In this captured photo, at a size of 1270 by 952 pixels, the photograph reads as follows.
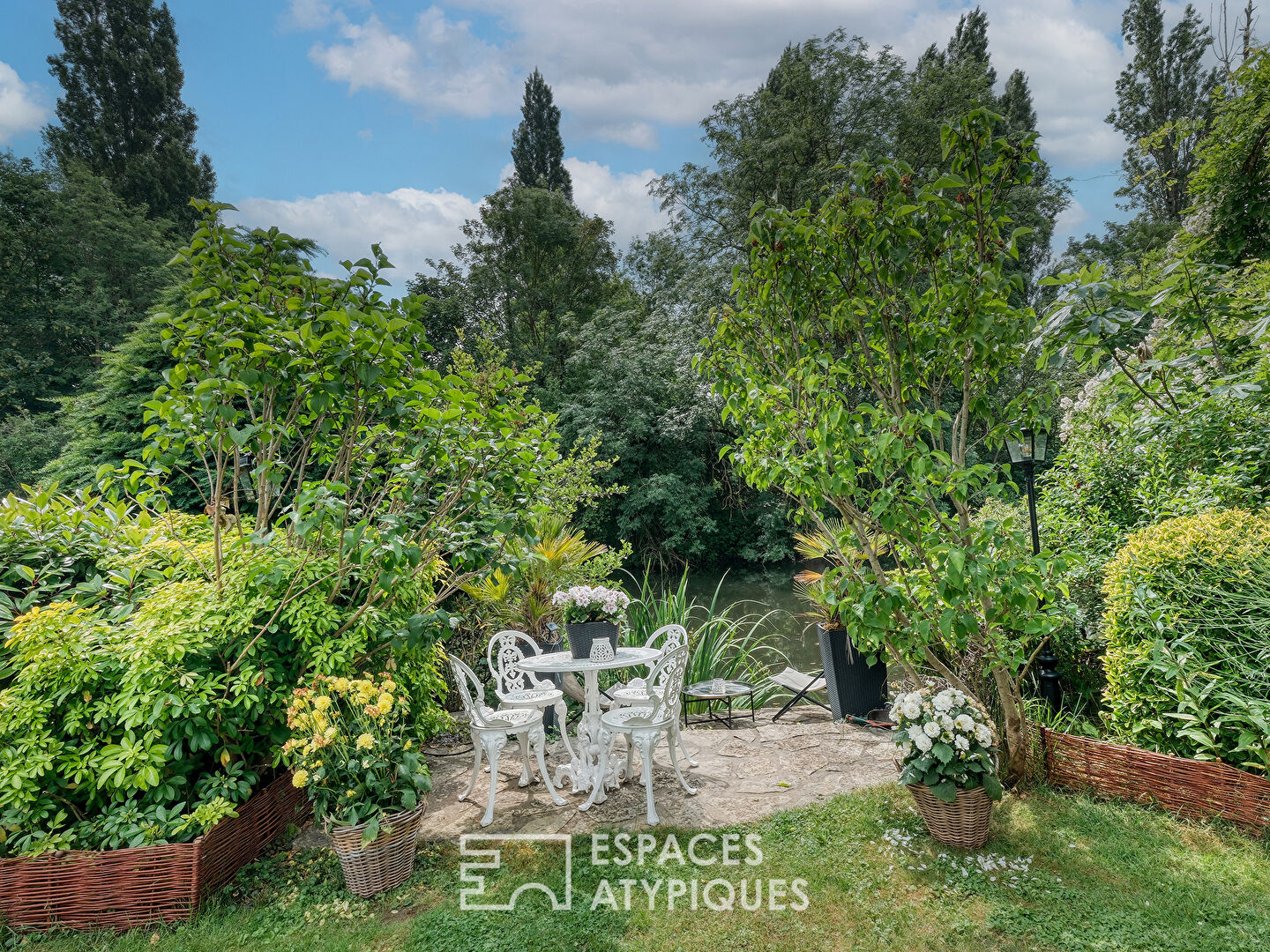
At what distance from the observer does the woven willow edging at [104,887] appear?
102 inches

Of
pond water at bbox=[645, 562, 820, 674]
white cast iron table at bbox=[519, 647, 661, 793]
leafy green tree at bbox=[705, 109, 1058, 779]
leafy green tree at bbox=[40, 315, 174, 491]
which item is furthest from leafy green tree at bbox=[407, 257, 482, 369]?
leafy green tree at bbox=[705, 109, 1058, 779]

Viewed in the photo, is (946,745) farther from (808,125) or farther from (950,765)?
(808,125)

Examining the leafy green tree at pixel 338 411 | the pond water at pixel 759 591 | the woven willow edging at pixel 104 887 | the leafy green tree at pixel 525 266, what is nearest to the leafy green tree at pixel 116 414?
the leafy green tree at pixel 338 411

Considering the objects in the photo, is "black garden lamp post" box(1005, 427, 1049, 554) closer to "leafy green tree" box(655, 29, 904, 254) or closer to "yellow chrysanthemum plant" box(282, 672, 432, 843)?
"yellow chrysanthemum plant" box(282, 672, 432, 843)

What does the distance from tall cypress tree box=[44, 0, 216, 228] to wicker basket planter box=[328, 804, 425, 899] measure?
22.3 m

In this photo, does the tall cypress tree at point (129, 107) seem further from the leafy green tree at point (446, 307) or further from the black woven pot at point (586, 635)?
the black woven pot at point (586, 635)

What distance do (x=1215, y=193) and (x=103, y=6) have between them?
96.8ft

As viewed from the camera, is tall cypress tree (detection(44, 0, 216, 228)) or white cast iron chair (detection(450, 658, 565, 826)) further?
tall cypress tree (detection(44, 0, 216, 228))

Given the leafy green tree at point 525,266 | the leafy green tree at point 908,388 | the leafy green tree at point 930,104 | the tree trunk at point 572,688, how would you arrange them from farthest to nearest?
the leafy green tree at point 525,266 → the leafy green tree at point 930,104 → the tree trunk at point 572,688 → the leafy green tree at point 908,388

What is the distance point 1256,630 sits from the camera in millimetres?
2979

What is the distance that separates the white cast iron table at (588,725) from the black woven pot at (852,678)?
1755 millimetres

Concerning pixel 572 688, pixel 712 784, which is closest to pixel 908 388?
pixel 712 784

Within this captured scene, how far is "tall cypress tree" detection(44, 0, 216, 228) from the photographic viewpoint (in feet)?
63.7

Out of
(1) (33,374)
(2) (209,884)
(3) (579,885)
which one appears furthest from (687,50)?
(1) (33,374)
